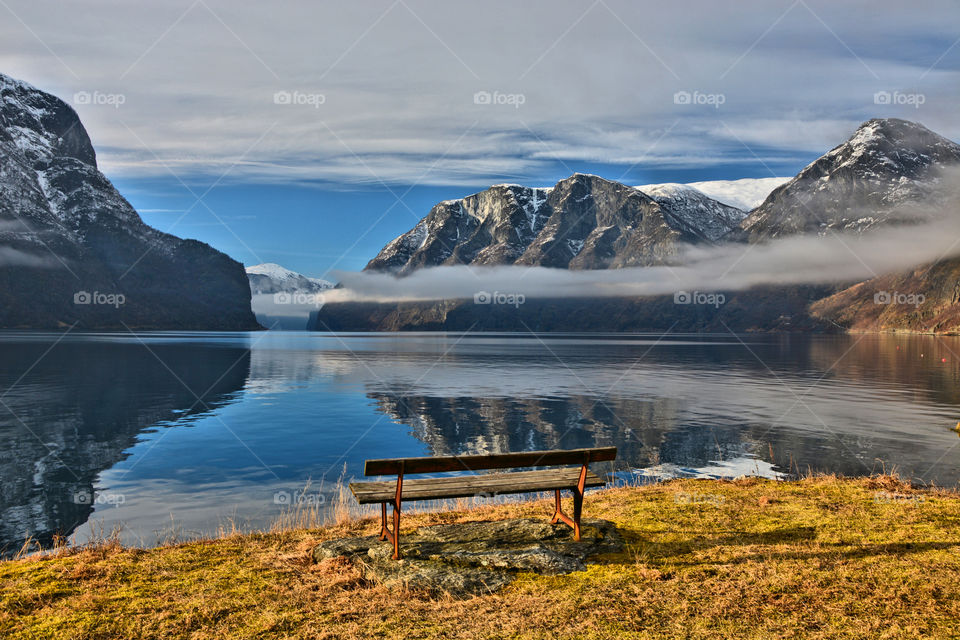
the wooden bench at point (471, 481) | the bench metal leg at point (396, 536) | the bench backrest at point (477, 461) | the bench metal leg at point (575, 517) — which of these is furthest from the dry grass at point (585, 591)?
the bench backrest at point (477, 461)

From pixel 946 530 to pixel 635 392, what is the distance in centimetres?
4250

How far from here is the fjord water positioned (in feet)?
72.1

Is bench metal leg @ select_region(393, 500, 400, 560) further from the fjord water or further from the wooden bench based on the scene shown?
the fjord water

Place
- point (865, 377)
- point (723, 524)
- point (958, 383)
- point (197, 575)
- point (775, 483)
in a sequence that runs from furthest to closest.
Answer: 1. point (865, 377)
2. point (958, 383)
3. point (775, 483)
4. point (723, 524)
5. point (197, 575)

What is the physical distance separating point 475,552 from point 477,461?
1.45m

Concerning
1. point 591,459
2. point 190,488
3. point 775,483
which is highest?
point 591,459

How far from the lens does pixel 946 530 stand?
11.1m

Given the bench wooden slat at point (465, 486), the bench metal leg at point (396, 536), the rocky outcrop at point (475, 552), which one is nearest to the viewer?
the rocky outcrop at point (475, 552)

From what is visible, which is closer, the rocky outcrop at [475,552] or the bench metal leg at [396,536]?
the rocky outcrop at [475,552]

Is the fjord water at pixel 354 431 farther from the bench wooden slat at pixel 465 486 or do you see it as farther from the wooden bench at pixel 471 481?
the wooden bench at pixel 471 481

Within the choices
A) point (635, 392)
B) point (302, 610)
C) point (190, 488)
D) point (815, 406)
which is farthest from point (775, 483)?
point (635, 392)

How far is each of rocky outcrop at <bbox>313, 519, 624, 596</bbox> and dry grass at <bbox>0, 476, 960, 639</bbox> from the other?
312 millimetres

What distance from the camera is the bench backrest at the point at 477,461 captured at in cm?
981

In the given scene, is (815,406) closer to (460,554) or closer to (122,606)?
(460,554)
